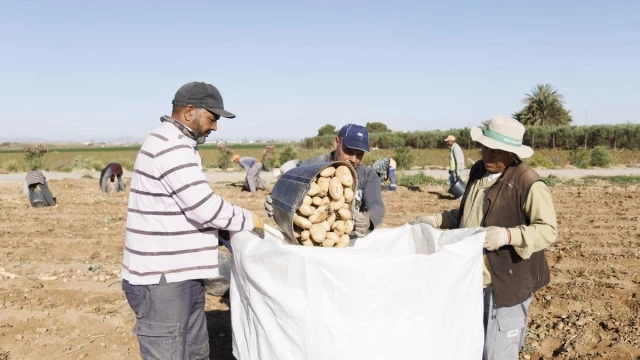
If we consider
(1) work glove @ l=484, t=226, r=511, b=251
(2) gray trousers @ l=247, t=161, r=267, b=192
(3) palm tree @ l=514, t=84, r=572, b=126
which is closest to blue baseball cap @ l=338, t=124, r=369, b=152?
(1) work glove @ l=484, t=226, r=511, b=251

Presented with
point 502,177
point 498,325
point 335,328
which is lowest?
point 498,325

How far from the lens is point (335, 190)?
2.31 meters

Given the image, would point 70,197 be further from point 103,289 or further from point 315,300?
point 315,300

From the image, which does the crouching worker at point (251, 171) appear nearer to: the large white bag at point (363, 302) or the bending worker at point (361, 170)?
the bending worker at point (361, 170)

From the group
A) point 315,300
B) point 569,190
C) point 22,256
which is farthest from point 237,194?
point 315,300

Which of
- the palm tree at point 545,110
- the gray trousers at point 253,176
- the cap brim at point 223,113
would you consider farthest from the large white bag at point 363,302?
the palm tree at point 545,110

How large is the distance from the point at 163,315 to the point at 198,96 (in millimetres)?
1053

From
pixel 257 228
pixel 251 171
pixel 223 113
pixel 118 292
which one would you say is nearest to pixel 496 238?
pixel 257 228

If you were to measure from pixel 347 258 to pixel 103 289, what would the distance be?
399 centimetres

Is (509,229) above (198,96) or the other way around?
the other way around

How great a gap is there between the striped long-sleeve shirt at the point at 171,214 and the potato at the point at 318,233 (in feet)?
1.02

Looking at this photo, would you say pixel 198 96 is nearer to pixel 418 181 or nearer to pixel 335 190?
pixel 335 190

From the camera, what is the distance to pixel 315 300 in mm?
1829

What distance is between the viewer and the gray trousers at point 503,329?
7.67 feet
